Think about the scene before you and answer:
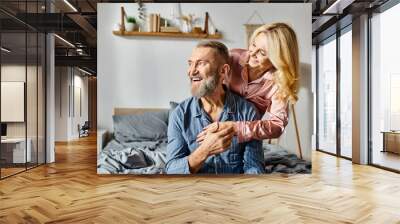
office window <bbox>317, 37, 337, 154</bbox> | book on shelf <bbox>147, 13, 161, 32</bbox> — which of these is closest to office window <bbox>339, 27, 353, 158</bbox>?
office window <bbox>317, 37, 337, 154</bbox>

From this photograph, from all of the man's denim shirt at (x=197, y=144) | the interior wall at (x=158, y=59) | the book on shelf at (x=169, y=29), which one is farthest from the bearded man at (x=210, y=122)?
the book on shelf at (x=169, y=29)

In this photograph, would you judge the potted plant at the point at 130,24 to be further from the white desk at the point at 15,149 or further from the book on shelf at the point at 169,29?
the white desk at the point at 15,149

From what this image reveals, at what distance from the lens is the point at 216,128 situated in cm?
577

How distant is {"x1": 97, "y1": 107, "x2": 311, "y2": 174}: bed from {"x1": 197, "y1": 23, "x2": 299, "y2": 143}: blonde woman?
36 cm

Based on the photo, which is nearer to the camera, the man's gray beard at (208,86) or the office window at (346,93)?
the man's gray beard at (208,86)

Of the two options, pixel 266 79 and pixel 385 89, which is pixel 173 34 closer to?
pixel 266 79

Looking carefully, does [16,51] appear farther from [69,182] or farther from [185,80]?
[185,80]

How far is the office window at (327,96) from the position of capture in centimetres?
941

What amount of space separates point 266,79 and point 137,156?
223cm

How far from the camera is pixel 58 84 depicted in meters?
14.6

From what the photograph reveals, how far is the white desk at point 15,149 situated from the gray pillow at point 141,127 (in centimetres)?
180

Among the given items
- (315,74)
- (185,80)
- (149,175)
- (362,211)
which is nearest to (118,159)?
(149,175)

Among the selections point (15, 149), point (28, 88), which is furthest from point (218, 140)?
point (28, 88)

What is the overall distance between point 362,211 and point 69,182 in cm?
391
